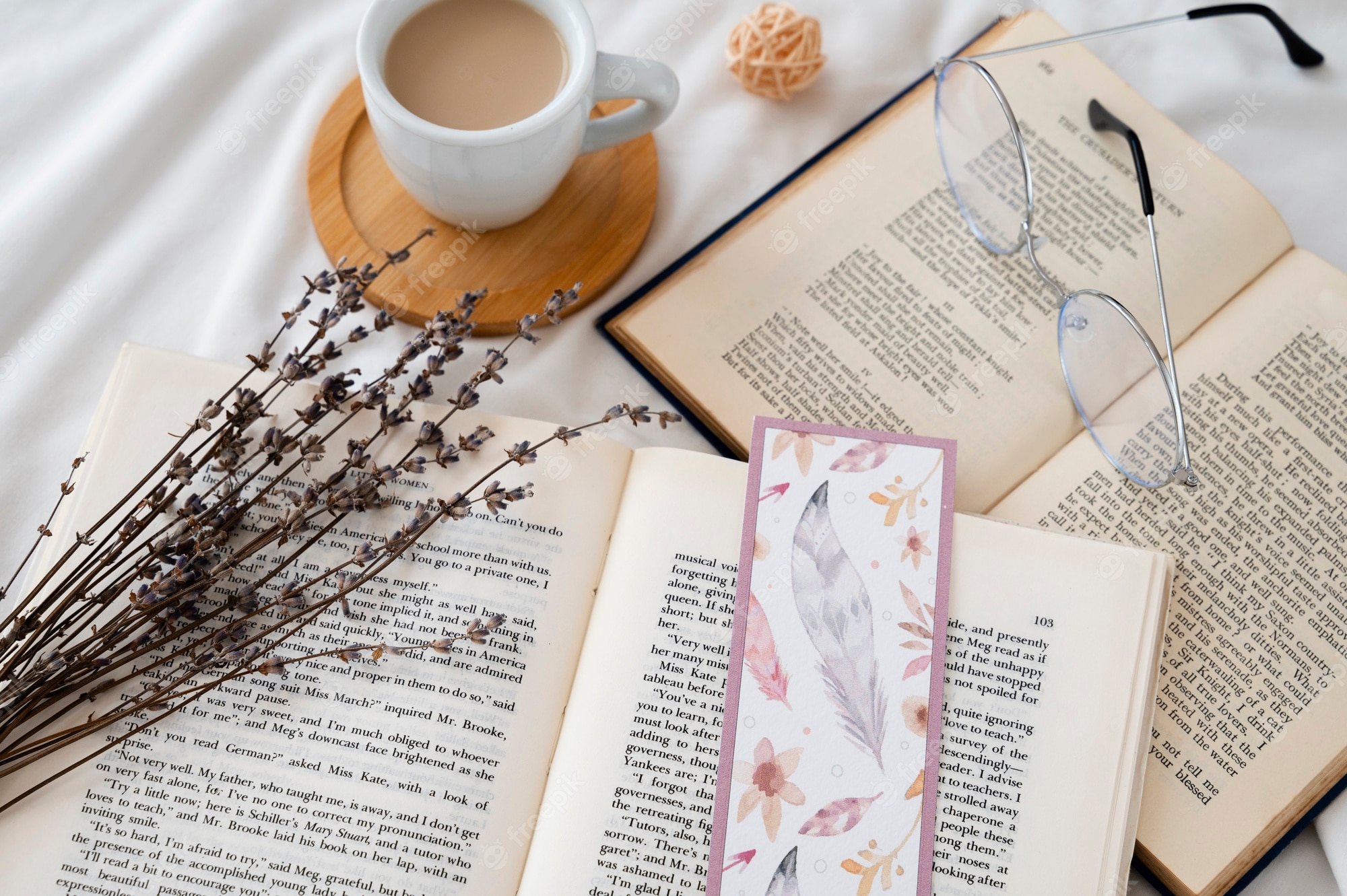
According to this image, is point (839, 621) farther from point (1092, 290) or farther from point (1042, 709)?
point (1092, 290)

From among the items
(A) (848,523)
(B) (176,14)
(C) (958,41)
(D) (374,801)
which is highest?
(C) (958,41)

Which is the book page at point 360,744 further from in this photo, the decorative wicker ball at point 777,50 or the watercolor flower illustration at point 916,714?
the decorative wicker ball at point 777,50

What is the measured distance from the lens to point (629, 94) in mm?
756

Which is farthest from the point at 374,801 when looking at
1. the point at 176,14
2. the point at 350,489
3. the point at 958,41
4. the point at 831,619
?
the point at 958,41

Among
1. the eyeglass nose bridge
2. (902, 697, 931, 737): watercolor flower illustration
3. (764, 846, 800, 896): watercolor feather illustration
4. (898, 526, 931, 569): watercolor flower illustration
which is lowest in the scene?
(764, 846, 800, 896): watercolor feather illustration

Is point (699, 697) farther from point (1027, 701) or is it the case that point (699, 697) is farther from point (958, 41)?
point (958, 41)

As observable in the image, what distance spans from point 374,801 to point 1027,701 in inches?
18.5

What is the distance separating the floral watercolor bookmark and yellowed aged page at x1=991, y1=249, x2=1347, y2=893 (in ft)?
0.42

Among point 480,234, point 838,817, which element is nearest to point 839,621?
point 838,817

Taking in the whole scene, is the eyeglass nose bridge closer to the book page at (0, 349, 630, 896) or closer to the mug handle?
the mug handle

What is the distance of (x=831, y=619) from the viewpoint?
2.37 feet

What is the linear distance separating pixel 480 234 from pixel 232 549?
1.09 feet

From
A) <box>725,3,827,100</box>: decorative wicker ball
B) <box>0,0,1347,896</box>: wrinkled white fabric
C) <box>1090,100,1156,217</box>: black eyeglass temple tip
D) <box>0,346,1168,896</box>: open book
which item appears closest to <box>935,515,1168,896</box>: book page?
<box>0,346,1168,896</box>: open book

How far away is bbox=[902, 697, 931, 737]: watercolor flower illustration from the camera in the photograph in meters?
0.70
